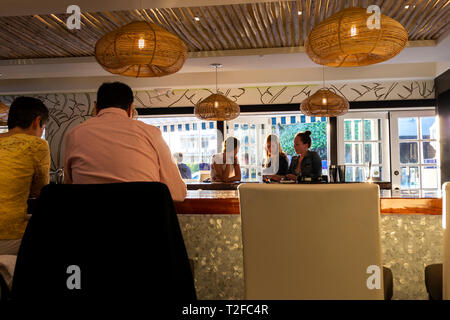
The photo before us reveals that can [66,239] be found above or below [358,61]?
below

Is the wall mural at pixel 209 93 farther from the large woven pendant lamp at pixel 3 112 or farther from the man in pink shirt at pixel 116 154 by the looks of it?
the man in pink shirt at pixel 116 154

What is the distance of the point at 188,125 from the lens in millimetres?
9297

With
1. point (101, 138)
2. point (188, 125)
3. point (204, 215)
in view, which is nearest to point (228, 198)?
point (204, 215)

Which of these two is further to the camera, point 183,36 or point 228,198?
point 183,36

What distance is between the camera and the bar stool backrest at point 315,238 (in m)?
1.26

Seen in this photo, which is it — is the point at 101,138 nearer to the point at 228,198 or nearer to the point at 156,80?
the point at 228,198

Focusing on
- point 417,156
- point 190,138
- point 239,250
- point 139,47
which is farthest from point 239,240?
point 190,138

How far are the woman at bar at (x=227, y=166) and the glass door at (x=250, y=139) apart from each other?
1.84 metres

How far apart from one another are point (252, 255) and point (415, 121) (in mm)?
6666

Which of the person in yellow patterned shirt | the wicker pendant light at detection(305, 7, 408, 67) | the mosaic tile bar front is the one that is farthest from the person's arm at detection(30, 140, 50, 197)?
the wicker pendant light at detection(305, 7, 408, 67)

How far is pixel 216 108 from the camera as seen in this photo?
16.8 feet

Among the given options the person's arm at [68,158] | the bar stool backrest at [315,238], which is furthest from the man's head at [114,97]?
the bar stool backrest at [315,238]

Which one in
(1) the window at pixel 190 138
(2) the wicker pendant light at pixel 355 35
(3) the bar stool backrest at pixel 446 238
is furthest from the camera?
(1) the window at pixel 190 138

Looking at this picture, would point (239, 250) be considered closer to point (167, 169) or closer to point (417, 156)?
point (167, 169)
